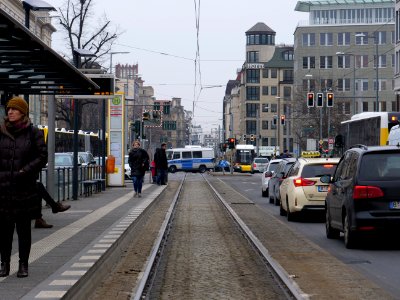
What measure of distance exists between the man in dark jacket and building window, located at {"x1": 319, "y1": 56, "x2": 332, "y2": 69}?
77782 millimetres

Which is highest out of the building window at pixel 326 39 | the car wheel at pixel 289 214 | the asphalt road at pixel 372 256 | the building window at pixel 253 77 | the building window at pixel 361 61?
the building window at pixel 326 39

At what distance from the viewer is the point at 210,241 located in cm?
1622

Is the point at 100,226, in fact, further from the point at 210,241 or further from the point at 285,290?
the point at 285,290

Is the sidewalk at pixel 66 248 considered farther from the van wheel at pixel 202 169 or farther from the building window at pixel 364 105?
the building window at pixel 364 105

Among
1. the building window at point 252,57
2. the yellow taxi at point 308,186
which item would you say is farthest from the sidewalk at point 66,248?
the building window at point 252,57

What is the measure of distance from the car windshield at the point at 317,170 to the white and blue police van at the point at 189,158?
3029 inches

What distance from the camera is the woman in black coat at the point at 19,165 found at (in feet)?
31.0

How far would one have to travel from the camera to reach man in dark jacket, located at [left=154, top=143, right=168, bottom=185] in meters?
43.5

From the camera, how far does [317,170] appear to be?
2162 centimetres

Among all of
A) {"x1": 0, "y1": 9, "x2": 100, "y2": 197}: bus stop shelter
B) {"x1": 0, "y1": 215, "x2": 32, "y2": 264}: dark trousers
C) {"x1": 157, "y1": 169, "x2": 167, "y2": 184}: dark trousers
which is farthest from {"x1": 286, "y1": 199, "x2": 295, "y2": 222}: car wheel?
{"x1": 157, "y1": 169, "x2": 167, "y2": 184}: dark trousers

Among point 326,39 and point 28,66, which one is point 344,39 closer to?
point 326,39

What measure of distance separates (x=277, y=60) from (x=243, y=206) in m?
134

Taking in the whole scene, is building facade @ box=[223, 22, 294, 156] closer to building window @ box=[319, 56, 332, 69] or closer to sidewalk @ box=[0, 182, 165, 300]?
building window @ box=[319, 56, 332, 69]

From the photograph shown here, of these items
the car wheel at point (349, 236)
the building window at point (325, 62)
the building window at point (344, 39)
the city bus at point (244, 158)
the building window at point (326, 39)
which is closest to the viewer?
the car wheel at point (349, 236)
